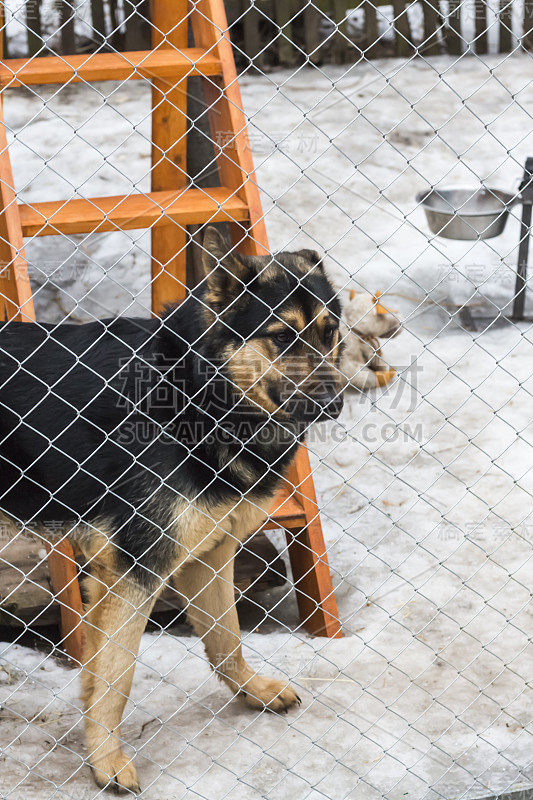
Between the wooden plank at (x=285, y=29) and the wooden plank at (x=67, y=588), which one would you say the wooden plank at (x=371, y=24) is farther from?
the wooden plank at (x=67, y=588)

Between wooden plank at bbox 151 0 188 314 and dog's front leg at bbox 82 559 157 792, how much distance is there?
157 centimetres

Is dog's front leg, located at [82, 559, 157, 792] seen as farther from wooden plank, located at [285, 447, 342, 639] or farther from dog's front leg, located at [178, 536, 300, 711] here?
wooden plank, located at [285, 447, 342, 639]

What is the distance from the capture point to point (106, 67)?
3.54 meters

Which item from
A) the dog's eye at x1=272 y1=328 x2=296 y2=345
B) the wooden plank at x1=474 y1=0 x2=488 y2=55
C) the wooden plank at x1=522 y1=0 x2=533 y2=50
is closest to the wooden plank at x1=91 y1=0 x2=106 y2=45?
the wooden plank at x1=474 y1=0 x2=488 y2=55

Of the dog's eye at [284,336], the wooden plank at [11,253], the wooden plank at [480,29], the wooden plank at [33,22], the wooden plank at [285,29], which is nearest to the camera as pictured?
the dog's eye at [284,336]

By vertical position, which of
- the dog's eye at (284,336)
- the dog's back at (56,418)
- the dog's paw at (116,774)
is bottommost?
the dog's paw at (116,774)

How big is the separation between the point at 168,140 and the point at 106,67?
94cm

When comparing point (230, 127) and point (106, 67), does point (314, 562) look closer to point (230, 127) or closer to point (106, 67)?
point (230, 127)

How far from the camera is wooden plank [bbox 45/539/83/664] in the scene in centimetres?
364

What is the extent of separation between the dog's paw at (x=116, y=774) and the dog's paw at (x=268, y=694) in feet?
1.99

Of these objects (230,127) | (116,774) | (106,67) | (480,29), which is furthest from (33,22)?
(116,774)

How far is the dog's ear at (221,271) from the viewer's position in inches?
107

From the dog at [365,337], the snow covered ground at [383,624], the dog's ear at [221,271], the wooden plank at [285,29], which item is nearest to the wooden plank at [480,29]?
the wooden plank at [285,29]

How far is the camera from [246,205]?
11.9 feet
